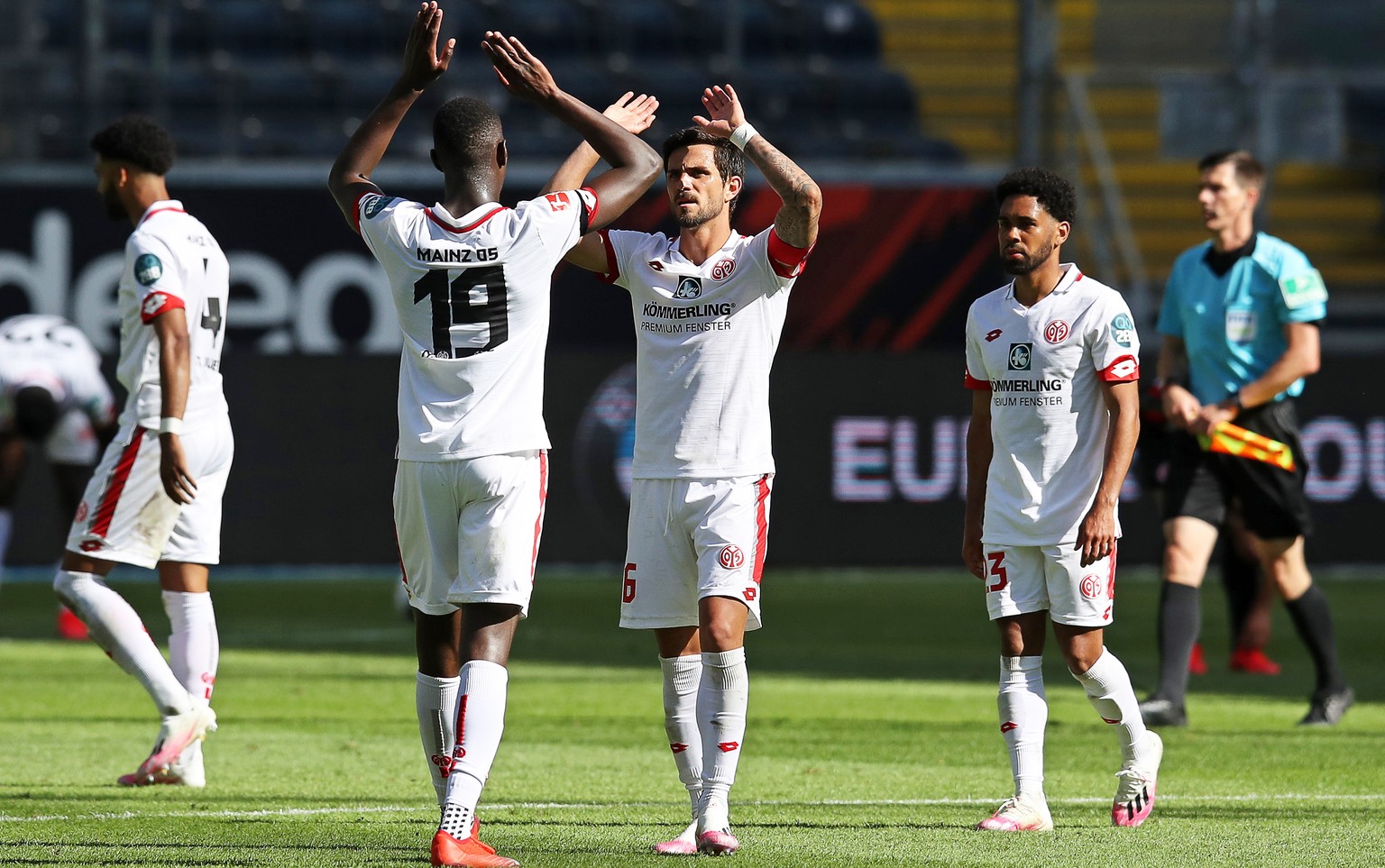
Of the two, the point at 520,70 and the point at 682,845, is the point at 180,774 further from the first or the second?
the point at 520,70

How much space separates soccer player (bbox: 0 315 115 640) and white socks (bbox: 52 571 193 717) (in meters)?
5.26

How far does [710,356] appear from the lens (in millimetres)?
5789

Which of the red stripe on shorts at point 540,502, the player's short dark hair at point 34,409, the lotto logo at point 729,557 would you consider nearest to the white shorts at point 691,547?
the lotto logo at point 729,557

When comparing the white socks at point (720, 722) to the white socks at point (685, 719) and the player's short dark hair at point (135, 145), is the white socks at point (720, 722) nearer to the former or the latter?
the white socks at point (685, 719)

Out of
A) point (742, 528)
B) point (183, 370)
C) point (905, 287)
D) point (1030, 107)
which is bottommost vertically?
point (742, 528)

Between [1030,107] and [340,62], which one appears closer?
[1030,107]

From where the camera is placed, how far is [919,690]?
391 inches

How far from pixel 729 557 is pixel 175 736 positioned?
2.18m

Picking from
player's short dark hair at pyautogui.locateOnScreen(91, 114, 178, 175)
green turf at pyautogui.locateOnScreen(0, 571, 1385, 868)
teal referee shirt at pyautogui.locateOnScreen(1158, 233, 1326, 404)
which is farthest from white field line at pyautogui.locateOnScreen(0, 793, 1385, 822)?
teal referee shirt at pyautogui.locateOnScreen(1158, 233, 1326, 404)

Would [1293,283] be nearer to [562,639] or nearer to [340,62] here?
[562,639]

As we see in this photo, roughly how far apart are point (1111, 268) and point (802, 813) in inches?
498

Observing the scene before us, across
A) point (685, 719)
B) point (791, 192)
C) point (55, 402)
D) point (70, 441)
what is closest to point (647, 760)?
point (685, 719)

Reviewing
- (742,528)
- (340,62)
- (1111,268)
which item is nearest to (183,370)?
(742,528)

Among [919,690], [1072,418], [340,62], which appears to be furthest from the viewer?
[340,62]
